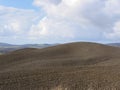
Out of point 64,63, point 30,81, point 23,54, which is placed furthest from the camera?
point 23,54

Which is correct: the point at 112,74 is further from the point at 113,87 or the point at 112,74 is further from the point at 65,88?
the point at 65,88

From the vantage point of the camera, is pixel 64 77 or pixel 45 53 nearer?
pixel 64 77

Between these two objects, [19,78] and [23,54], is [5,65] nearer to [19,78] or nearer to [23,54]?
[23,54]

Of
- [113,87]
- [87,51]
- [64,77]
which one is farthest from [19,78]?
[87,51]

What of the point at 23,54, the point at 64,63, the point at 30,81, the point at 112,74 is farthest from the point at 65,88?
the point at 23,54

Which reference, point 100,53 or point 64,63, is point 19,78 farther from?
point 100,53

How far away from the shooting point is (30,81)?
26391mm

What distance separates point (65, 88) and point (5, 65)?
80.5ft

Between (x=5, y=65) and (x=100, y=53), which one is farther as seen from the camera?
(x=100, y=53)

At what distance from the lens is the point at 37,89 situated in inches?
934

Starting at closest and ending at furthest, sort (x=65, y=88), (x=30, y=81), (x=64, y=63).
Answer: (x=65, y=88) → (x=30, y=81) → (x=64, y=63)

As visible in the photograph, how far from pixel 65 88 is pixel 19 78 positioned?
6822 millimetres

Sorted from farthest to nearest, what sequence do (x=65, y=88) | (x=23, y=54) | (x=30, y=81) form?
(x=23, y=54), (x=30, y=81), (x=65, y=88)

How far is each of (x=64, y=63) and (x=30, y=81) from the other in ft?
59.7
